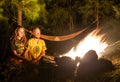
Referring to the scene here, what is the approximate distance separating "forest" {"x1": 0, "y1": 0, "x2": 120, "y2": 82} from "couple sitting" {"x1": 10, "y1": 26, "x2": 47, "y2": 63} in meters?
0.18

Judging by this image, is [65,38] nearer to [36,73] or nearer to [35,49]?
[35,49]

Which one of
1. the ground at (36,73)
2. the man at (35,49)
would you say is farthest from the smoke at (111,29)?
the ground at (36,73)

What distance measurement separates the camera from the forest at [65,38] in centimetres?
670

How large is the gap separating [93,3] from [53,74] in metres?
7.90

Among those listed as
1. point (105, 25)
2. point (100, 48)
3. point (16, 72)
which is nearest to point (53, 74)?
point (16, 72)

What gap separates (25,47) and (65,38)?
6.88ft

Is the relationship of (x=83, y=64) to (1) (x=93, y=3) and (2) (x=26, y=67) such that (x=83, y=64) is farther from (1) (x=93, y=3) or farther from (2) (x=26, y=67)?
(1) (x=93, y=3)

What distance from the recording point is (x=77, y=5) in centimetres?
1528

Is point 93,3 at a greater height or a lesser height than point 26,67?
greater

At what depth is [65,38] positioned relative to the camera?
9.11 metres

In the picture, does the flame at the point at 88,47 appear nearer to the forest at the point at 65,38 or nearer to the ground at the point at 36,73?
the forest at the point at 65,38

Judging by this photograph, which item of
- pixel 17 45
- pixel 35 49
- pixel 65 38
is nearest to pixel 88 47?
pixel 65 38

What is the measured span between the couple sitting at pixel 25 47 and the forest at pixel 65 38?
182mm

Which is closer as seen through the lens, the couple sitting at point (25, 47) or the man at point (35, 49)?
the couple sitting at point (25, 47)
